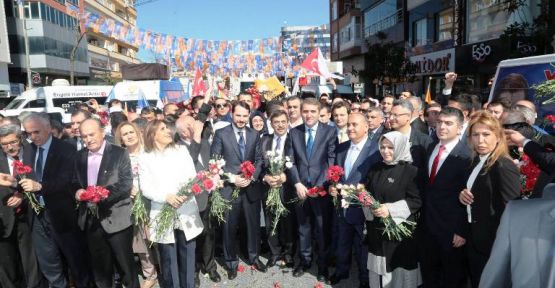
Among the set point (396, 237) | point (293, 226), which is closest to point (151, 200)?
point (293, 226)

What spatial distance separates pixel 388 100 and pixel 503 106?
8.49 ft

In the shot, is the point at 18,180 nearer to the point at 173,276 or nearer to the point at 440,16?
the point at 173,276

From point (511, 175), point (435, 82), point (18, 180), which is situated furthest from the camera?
point (435, 82)

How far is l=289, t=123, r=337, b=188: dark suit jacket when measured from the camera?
4.62 meters

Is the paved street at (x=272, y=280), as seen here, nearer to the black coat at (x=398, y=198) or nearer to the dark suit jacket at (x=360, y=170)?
the dark suit jacket at (x=360, y=170)

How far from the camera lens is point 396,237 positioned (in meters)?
3.46

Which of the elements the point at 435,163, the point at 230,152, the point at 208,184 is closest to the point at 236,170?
the point at 230,152

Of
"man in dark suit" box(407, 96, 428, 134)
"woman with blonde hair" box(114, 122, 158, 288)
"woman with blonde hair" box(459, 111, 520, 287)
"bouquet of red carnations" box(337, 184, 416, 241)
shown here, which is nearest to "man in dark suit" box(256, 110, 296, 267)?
"bouquet of red carnations" box(337, 184, 416, 241)

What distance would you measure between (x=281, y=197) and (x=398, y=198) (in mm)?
1664

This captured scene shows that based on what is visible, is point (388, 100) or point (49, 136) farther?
point (388, 100)

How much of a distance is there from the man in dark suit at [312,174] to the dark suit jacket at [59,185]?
7.77 ft

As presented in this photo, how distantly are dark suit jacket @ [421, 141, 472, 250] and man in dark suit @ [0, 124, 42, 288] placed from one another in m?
3.94

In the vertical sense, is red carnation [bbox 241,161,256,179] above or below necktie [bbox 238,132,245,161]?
below

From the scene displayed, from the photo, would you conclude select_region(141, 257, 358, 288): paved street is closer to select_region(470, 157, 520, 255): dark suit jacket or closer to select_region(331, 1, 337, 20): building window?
select_region(470, 157, 520, 255): dark suit jacket
